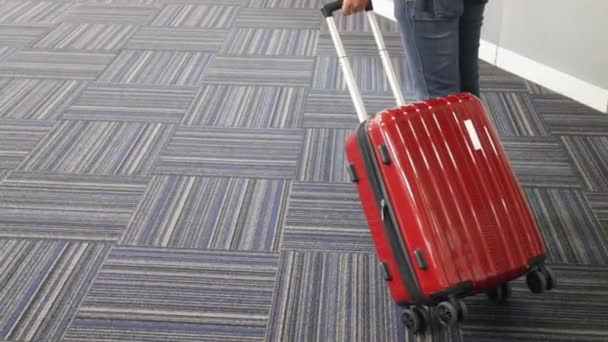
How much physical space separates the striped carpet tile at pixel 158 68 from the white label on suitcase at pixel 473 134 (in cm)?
164

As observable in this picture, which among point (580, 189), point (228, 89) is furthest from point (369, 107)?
point (580, 189)

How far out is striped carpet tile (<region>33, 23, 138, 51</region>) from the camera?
3.11 m

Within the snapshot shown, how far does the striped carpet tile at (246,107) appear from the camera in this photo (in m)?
2.40

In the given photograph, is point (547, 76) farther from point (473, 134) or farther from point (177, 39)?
point (177, 39)

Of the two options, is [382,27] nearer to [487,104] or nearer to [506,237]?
[487,104]

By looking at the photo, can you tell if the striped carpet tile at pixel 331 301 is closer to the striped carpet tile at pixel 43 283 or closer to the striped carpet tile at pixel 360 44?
the striped carpet tile at pixel 43 283

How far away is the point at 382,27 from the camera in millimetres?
3393

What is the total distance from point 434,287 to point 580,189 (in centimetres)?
95

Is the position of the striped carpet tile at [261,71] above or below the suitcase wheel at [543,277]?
above

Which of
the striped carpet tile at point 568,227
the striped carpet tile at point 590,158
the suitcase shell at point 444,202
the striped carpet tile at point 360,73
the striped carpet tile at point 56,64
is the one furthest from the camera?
the striped carpet tile at point 56,64

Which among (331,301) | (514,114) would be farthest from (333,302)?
(514,114)

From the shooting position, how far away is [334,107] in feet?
8.18

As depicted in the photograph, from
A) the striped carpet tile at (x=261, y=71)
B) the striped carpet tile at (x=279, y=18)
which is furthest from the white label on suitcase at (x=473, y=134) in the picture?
the striped carpet tile at (x=279, y=18)

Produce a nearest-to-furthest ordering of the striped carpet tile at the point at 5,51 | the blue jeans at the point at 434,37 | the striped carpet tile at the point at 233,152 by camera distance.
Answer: the blue jeans at the point at 434,37 → the striped carpet tile at the point at 233,152 → the striped carpet tile at the point at 5,51
